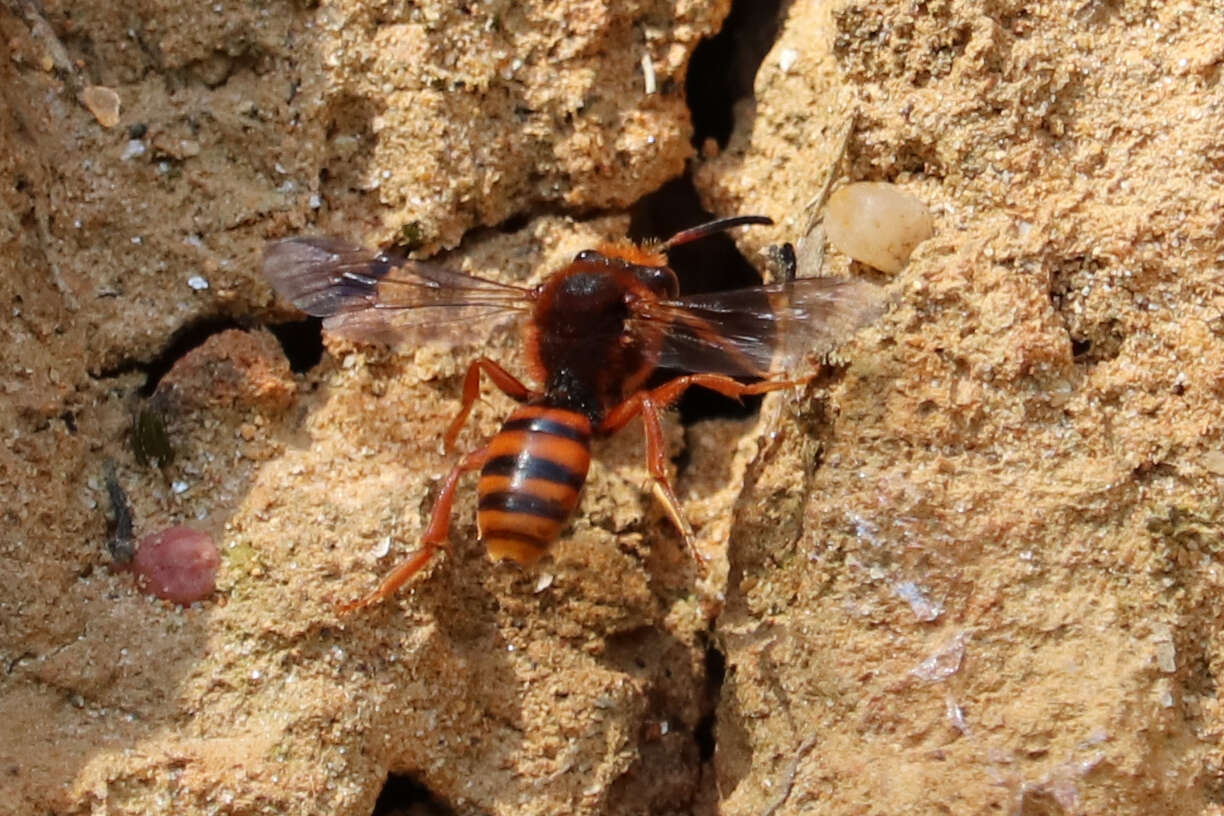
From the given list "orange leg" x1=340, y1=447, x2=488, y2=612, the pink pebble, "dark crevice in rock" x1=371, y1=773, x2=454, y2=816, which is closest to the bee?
Answer: "orange leg" x1=340, y1=447, x2=488, y2=612

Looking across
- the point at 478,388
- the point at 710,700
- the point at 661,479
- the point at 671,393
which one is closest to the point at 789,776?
the point at 710,700

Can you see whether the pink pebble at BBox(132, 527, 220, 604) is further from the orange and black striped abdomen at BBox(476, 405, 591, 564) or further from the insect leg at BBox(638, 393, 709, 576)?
the insect leg at BBox(638, 393, 709, 576)

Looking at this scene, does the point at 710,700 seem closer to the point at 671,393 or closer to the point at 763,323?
the point at 671,393

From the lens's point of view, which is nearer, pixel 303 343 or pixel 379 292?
pixel 379 292

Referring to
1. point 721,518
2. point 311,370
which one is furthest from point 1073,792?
point 311,370

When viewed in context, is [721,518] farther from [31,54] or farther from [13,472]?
[31,54]

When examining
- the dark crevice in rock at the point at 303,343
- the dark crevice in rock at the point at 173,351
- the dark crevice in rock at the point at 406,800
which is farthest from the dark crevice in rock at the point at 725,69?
the dark crevice in rock at the point at 406,800
